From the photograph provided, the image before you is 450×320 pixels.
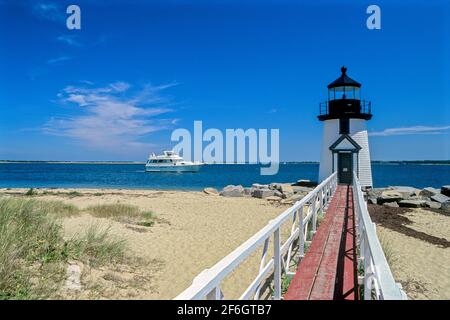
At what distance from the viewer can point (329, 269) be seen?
210 inches

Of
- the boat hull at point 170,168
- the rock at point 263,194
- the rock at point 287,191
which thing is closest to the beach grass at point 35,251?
the rock at point 263,194

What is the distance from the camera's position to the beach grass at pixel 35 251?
5.62 m

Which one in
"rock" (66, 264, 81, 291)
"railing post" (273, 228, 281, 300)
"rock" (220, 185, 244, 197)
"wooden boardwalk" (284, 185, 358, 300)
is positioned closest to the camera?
"wooden boardwalk" (284, 185, 358, 300)

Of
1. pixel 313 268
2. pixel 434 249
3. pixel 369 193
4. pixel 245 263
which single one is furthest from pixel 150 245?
pixel 369 193

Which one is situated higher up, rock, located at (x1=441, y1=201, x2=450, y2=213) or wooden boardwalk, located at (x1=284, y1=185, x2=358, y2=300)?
wooden boardwalk, located at (x1=284, y1=185, x2=358, y2=300)

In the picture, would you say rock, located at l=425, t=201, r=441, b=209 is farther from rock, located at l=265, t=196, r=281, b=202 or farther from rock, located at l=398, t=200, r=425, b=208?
rock, located at l=265, t=196, r=281, b=202

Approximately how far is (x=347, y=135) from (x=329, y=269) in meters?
19.3

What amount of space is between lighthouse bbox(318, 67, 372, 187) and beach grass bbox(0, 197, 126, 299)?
17435mm

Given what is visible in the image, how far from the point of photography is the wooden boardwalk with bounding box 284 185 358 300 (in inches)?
178

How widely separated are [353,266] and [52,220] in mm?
6722

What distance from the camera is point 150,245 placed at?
10.8m

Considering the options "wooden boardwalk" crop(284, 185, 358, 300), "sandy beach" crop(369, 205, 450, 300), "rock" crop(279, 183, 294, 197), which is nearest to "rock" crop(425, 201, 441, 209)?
"sandy beach" crop(369, 205, 450, 300)

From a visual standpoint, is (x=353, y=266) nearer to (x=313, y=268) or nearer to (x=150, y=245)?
(x=313, y=268)

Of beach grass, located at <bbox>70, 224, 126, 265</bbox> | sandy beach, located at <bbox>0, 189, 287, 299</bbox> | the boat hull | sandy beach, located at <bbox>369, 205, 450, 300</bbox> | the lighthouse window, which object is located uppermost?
the lighthouse window
